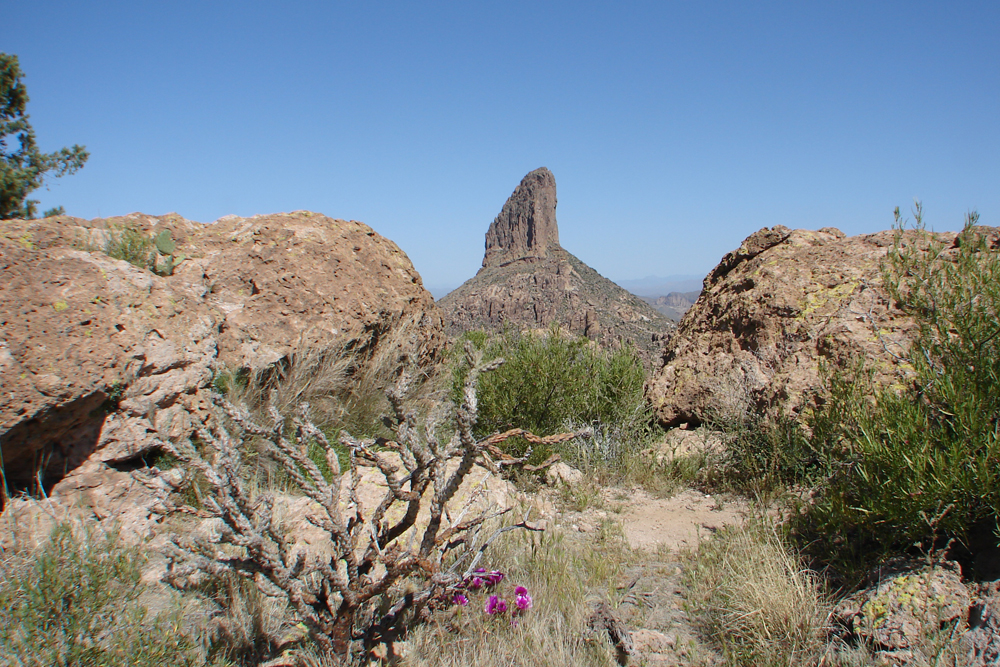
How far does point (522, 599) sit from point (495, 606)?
0.12m

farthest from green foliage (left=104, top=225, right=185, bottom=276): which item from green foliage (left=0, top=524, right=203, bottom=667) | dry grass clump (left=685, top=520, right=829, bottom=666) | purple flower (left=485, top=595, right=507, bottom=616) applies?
dry grass clump (left=685, top=520, right=829, bottom=666)

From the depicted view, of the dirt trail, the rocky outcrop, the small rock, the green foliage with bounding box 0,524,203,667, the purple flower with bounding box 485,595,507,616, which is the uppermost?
the rocky outcrop

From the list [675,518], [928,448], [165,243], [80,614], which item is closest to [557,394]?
[675,518]

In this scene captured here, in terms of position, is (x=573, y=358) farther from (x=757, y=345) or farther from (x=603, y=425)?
(x=757, y=345)

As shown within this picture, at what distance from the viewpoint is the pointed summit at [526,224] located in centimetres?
7725

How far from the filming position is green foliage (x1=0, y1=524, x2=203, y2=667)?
196 centimetres

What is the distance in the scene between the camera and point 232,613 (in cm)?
235

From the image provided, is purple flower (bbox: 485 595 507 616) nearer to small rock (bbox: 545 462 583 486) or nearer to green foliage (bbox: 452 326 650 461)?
small rock (bbox: 545 462 583 486)

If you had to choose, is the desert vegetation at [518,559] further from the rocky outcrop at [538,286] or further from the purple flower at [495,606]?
the rocky outcrop at [538,286]

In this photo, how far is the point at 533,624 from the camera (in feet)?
7.68

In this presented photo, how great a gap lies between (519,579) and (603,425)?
2205mm

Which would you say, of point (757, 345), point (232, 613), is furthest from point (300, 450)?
point (757, 345)

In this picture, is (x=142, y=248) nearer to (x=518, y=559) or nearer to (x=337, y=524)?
(x=337, y=524)

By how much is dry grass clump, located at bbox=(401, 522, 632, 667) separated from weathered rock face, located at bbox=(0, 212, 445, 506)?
151 cm
